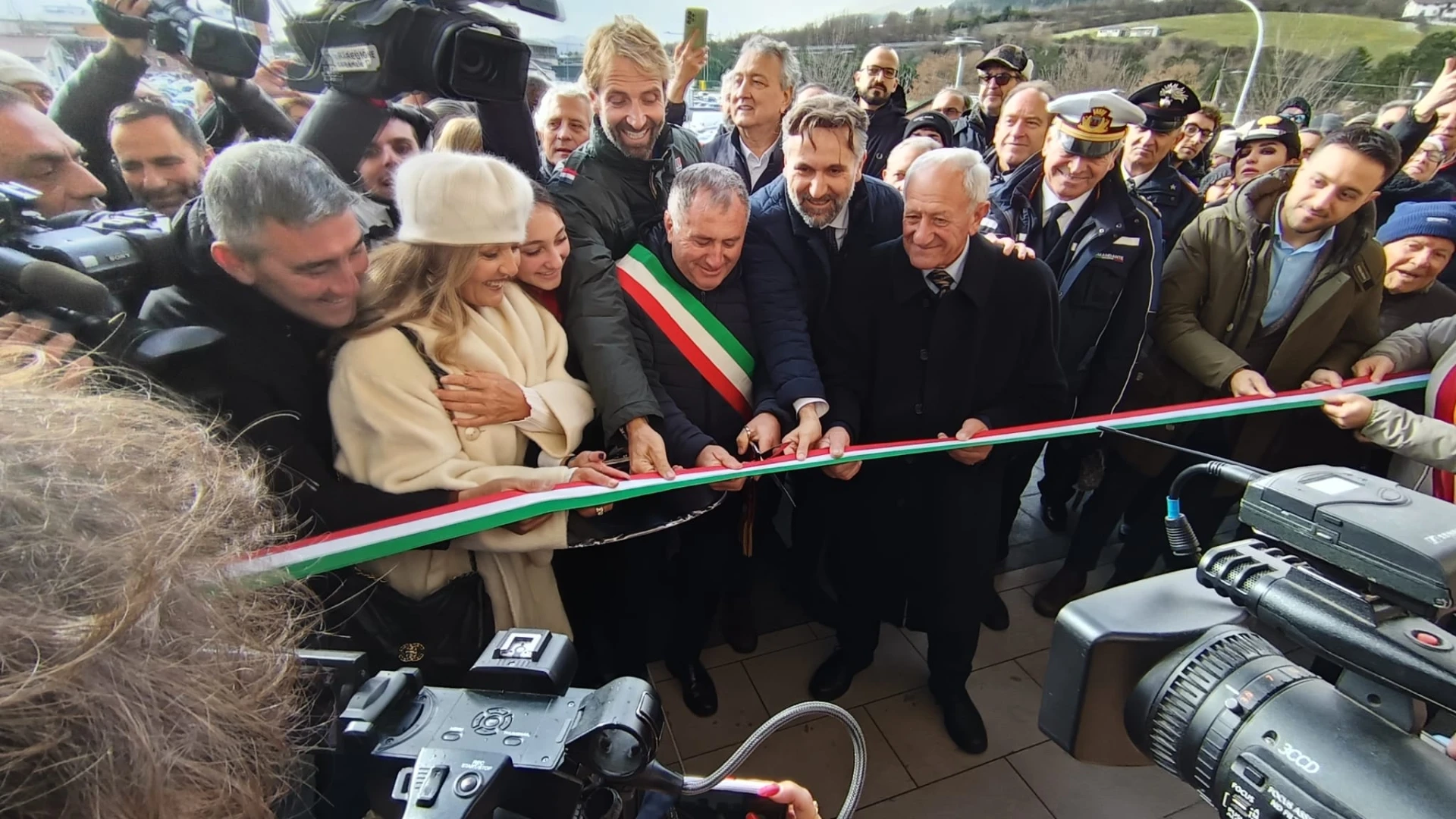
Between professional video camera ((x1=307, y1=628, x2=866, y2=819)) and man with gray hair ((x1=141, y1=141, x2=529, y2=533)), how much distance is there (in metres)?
0.90

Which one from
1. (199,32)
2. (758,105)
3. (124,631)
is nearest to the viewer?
(124,631)

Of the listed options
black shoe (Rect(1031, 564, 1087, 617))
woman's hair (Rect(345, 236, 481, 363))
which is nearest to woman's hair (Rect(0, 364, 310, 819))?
woman's hair (Rect(345, 236, 481, 363))

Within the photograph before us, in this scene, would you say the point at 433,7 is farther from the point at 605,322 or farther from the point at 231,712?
the point at 231,712

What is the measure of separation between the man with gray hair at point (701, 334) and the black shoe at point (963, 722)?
1.17m

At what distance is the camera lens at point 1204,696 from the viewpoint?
3.31ft

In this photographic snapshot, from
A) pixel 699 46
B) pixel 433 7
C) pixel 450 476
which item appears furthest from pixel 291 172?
pixel 699 46

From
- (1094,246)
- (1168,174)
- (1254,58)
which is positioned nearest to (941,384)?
(1094,246)

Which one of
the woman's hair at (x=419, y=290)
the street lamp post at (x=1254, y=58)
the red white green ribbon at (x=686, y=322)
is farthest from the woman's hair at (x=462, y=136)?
the street lamp post at (x=1254, y=58)

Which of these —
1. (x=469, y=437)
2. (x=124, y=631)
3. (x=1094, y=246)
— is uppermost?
(x=124, y=631)

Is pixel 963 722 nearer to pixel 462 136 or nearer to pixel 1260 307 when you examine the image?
pixel 1260 307

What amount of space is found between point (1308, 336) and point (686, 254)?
276 cm

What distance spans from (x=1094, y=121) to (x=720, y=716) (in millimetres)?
2942

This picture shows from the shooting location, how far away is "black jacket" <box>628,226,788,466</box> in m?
2.18

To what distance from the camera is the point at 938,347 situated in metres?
2.39
